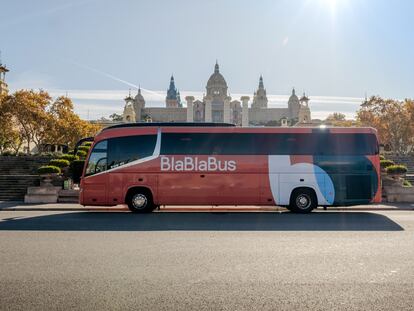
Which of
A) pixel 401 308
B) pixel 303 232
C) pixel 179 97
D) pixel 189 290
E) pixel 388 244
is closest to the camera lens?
pixel 401 308

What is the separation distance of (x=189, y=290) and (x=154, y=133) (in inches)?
436

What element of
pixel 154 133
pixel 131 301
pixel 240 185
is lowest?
pixel 131 301

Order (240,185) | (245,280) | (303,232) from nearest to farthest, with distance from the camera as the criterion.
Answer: (245,280), (303,232), (240,185)

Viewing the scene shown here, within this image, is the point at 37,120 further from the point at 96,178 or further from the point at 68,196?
the point at 96,178

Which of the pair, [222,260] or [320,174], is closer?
[222,260]

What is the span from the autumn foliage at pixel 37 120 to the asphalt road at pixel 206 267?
143ft

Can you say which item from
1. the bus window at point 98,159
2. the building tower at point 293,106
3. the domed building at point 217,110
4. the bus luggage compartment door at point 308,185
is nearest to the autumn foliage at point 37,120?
the bus window at point 98,159

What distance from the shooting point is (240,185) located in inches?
639

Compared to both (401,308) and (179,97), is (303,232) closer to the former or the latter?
(401,308)

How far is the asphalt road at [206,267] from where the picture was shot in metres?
5.23

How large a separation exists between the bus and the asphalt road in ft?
13.8

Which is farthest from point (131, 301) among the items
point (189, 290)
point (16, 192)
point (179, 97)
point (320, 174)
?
point (179, 97)

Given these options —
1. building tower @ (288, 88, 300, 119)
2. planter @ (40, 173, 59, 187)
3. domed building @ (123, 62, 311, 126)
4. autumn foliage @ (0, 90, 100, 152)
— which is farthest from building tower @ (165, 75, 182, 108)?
planter @ (40, 173, 59, 187)

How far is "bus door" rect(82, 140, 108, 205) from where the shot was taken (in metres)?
16.3
